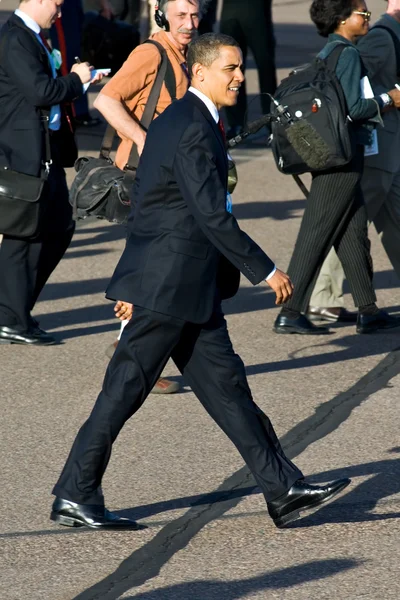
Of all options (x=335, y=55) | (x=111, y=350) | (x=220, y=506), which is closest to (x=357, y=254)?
(x=335, y=55)

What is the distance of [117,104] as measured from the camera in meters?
6.43

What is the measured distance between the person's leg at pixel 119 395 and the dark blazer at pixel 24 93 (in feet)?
7.95

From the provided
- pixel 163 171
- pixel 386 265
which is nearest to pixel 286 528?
pixel 163 171

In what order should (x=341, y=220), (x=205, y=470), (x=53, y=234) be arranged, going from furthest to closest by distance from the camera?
(x=341, y=220) → (x=53, y=234) → (x=205, y=470)

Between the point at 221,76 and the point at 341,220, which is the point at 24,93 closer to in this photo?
the point at 341,220

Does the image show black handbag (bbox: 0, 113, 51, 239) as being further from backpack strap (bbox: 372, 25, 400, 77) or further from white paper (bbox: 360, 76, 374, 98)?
backpack strap (bbox: 372, 25, 400, 77)

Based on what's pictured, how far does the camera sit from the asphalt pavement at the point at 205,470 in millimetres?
4543

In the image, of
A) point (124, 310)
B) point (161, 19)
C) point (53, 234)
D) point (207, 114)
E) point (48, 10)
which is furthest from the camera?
point (53, 234)

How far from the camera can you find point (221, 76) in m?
4.81

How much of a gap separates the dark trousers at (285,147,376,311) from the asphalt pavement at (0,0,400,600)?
0.27 metres

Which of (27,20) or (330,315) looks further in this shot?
(330,315)

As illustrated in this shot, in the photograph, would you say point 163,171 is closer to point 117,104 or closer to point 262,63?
point 117,104

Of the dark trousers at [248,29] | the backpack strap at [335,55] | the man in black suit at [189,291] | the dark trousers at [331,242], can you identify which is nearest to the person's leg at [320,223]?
the dark trousers at [331,242]

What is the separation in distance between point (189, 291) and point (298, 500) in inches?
32.3
